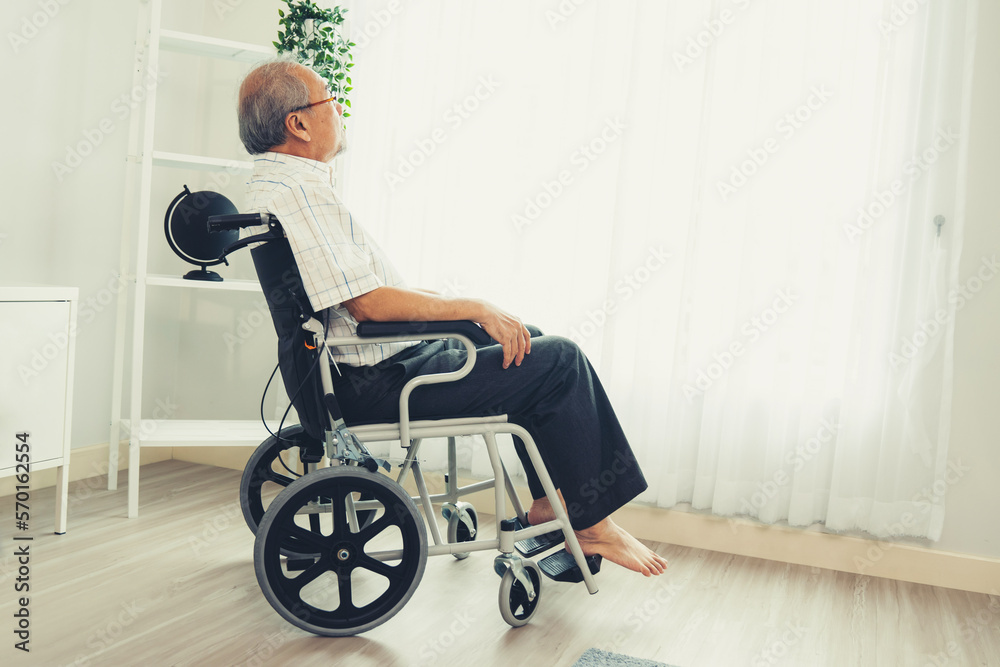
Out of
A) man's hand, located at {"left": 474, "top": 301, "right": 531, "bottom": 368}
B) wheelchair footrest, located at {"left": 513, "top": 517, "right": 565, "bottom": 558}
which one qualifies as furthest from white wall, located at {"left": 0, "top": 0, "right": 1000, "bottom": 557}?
man's hand, located at {"left": 474, "top": 301, "right": 531, "bottom": 368}

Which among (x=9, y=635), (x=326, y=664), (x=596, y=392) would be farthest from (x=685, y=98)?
(x=9, y=635)

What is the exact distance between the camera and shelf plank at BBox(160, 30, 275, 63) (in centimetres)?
239

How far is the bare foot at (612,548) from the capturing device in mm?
1740

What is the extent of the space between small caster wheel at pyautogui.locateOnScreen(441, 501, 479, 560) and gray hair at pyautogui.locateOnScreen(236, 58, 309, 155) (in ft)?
3.45

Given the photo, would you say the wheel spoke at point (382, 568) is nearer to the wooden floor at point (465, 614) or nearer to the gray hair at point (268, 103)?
the wooden floor at point (465, 614)

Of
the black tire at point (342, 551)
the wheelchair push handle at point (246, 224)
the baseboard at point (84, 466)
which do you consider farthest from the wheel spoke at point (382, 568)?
the baseboard at point (84, 466)

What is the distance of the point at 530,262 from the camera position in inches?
97.1

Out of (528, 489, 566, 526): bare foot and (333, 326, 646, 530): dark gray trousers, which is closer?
(333, 326, 646, 530): dark gray trousers

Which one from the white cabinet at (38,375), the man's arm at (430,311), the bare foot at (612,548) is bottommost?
the bare foot at (612,548)

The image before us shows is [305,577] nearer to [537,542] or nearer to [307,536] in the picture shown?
[307,536]

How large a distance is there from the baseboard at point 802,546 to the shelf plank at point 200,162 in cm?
113

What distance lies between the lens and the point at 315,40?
2.41 meters

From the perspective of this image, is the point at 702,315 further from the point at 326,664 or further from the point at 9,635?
the point at 9,635

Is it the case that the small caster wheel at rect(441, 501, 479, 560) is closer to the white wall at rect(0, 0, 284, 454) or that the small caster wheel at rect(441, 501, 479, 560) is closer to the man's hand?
the man's hand
